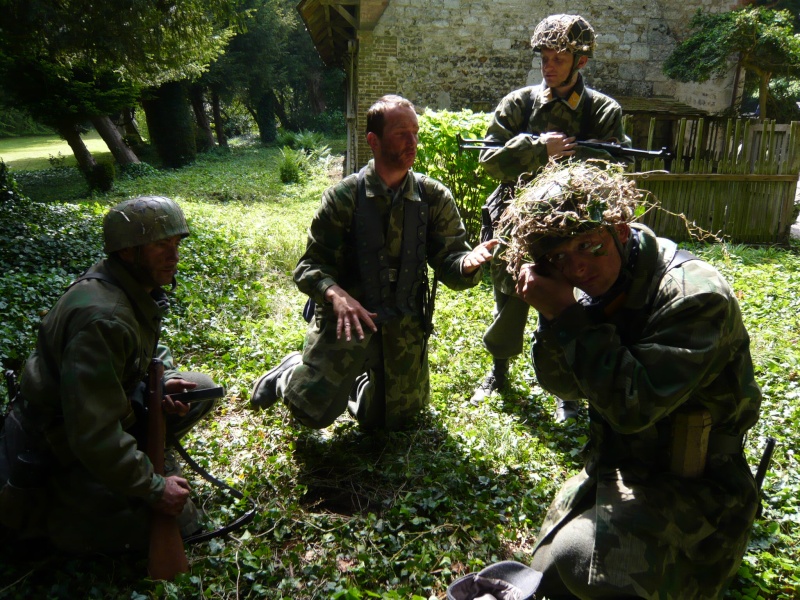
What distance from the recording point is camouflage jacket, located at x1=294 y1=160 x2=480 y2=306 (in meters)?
3.88

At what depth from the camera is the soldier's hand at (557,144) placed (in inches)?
163

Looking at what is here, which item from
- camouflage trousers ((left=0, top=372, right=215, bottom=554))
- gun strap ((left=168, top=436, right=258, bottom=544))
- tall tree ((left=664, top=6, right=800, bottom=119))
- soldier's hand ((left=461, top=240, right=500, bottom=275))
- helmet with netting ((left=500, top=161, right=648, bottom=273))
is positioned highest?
tall tree ((left=664, top=6, right=800, bottom=119))

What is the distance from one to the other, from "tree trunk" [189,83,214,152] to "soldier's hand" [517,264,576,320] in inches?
1214

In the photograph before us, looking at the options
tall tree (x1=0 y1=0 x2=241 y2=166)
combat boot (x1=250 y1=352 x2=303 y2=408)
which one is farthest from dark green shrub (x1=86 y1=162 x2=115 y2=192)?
combat boot (x1=250 y1=352 x2=303 y2=408)

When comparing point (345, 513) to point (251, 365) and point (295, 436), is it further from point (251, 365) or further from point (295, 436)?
point (251, 365)

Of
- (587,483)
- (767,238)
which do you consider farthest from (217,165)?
(587,483)

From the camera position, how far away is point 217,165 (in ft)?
83.3

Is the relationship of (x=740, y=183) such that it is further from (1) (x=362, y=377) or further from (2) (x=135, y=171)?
(2) (x=135, y=171)

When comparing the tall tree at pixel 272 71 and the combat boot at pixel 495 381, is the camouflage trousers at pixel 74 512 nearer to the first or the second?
the combat boot at pixel 495 381

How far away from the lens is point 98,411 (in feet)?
8.43

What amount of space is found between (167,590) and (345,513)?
3.55ft

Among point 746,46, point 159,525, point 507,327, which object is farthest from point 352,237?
point 746,46

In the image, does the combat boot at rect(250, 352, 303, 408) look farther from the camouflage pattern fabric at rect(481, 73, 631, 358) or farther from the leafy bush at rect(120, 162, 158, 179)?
the leafy bush at rect(120, 162, 158, 179)

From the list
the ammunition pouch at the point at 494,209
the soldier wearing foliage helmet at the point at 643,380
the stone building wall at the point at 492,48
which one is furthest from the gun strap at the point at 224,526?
Result: the stone building wall at the point at 492,48
